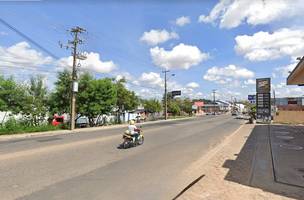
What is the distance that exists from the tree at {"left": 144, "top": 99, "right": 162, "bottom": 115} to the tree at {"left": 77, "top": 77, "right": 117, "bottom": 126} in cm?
3542

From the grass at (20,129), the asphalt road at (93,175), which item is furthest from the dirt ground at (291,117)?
the asphalt road at (93,175)

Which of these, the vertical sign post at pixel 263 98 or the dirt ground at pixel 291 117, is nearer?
the vertical sign post at pixel 263 98

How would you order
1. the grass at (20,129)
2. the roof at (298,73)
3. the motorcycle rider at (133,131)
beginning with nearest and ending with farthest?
the motorcycle rider at (133,131) → the roof at (298,73) → the grass at (20,129)

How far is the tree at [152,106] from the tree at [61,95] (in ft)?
125

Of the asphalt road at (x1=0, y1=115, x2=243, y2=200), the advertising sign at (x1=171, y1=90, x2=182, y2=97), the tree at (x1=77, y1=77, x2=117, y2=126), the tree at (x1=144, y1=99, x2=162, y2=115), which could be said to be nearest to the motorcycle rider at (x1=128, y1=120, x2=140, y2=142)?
the asphalt road at (x1=0, y1=115, x2=243, y2=200)

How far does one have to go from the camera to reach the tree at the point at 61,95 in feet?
126

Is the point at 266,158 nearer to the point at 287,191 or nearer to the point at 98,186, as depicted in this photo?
the point at 287,191

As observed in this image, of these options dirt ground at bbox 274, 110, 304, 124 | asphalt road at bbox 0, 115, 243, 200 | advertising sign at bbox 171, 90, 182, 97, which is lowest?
asphalt road at bbox 0, 115, 243, 200

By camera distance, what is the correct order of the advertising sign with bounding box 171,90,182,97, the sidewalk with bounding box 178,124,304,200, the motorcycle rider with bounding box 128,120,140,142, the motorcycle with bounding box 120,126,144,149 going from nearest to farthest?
the sidewalk with bounding box 178,124,304,200
the motorcycle with bounding box 120,126,144,149
the motorcycle rider with bounding box 128,120,140,142
the advertising sign with bounding box 171,90,182,97

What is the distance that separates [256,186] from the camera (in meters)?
8.37

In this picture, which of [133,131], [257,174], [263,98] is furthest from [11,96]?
[263,98]

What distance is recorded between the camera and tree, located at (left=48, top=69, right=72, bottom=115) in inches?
1508

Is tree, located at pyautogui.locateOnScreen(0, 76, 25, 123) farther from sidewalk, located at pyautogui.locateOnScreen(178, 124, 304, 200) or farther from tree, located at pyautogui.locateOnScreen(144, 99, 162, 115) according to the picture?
tree, located at pyautogui.locateOnScreen(144, 99, 162, 115)

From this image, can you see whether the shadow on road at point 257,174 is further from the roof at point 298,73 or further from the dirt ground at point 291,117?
the dirt ground at point 291,117
